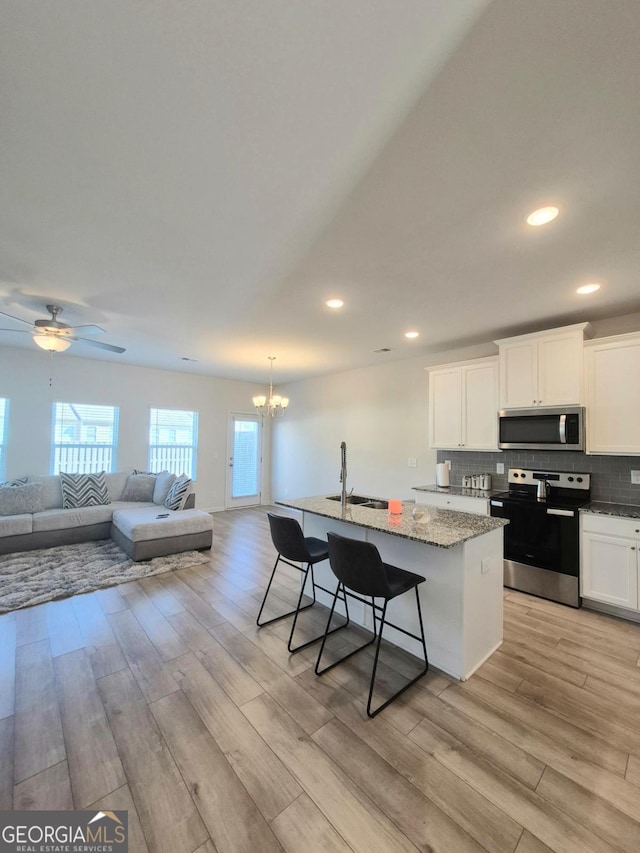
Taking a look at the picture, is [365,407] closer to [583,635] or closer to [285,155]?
[583,635]

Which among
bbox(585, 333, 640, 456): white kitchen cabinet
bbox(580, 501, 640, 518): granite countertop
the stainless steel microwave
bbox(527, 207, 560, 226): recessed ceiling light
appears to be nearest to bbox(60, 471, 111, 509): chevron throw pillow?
the stainless steel microwave

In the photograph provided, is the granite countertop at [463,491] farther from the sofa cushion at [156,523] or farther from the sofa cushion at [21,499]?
the sofa cushion at [21,499]

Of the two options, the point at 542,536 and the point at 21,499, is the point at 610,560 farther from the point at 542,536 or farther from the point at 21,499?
the point at 21,499

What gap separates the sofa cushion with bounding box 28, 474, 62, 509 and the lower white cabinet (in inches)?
203

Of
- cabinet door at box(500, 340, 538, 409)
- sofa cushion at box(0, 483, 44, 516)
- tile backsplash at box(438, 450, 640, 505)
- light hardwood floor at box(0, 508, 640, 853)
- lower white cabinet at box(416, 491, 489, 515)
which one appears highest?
cabinet door at box(500, 340, 538, 409)

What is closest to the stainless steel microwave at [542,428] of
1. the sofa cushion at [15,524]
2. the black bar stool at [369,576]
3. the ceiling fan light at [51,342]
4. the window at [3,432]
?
the black bar stool at [369,576]

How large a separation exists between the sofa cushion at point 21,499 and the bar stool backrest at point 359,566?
184 inches

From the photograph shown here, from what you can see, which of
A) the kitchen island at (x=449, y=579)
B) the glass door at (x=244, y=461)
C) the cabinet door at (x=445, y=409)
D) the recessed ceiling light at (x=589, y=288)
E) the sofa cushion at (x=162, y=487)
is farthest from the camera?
the glass door at (x=244, y=461)

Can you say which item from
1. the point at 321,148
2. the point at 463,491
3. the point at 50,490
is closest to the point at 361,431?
the point at 463,491

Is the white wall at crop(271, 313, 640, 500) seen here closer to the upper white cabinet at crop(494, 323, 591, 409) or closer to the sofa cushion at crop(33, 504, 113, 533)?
the upper white cabinet at crop(494, 323, 591, 409)

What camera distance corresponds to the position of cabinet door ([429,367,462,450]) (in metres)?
4.21

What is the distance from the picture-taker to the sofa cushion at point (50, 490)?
4871 millimetres

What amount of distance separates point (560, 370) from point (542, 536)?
1.64 meters

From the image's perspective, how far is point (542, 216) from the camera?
1888mm
